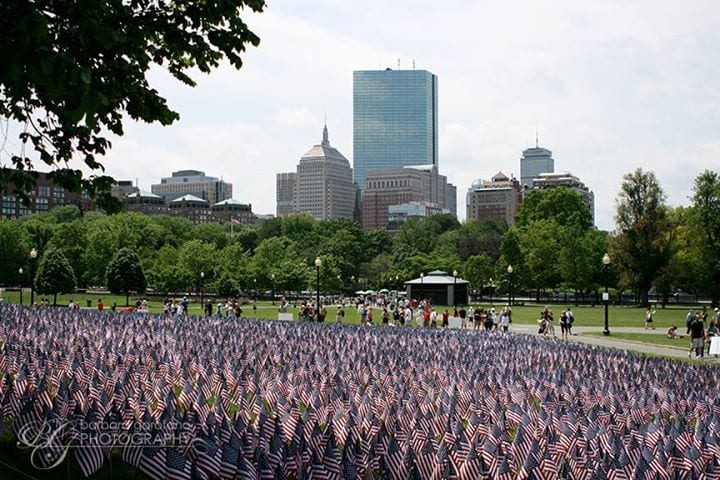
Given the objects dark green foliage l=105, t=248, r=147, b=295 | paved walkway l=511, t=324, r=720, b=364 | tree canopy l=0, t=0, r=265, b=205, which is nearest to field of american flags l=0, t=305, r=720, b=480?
tree canopy l=0, t=0, r=265, b=205

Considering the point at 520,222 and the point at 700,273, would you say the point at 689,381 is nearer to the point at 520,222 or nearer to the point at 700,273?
the point at 700,273

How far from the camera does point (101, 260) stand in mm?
103438

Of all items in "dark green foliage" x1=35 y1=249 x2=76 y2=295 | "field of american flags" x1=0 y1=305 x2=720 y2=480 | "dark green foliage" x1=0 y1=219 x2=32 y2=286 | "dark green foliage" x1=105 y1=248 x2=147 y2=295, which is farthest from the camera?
"dark green foliage" x1=0 y1=219 x2=32 y2=286

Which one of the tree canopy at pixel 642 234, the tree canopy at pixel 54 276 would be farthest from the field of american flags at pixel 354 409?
the tree canopy at pixel 642 234

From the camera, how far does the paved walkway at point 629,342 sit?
3336cm

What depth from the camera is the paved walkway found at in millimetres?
33359

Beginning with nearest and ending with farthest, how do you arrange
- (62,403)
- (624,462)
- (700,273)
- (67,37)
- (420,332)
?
1. (624,462)
2. (67,37)
3. (62,403)
4. (420,332)
5. (700,273)

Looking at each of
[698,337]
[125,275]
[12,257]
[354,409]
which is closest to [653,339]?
[698,337]

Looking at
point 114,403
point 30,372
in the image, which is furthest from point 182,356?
point 114,403

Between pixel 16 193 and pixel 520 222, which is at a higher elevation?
pixel 520 222

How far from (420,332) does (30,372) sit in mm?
19517
